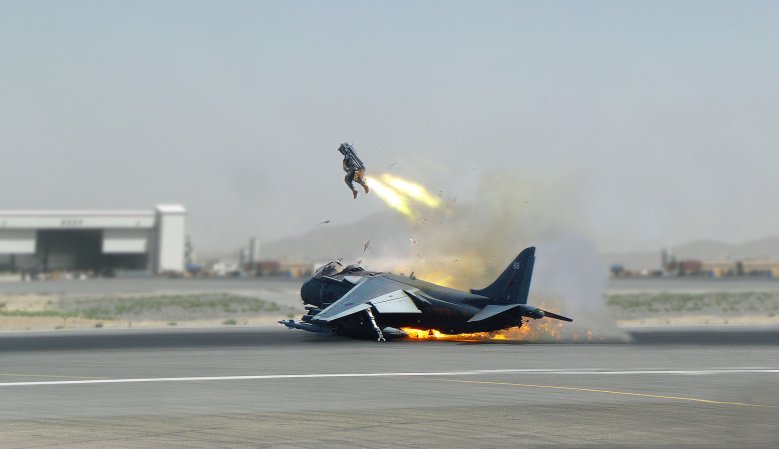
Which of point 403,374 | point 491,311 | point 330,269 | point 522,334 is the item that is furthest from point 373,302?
point 403,374

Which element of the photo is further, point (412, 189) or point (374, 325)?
point (412, 189)

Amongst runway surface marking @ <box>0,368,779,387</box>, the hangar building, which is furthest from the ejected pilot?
the hangar building

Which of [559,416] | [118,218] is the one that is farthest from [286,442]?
[118,218]

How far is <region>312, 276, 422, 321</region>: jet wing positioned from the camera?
42094 mm

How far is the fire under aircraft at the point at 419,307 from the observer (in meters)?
40.4

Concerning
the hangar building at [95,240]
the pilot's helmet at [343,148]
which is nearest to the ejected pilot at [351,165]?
the pilot's helmet at [343,148]

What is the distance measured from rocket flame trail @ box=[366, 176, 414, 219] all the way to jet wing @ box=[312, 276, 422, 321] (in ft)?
21.4

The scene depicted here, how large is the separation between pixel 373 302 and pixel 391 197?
8394 millimetres

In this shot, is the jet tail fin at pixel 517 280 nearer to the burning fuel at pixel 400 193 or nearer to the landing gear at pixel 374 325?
the landing gear at pixel 374 325

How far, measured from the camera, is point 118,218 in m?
149

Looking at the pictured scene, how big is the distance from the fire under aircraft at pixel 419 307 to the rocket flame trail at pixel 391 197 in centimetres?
497

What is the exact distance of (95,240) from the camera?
162125mm

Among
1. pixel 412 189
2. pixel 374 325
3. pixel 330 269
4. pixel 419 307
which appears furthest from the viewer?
pixel 412 189

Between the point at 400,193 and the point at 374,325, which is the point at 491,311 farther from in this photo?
the point at 400,193
